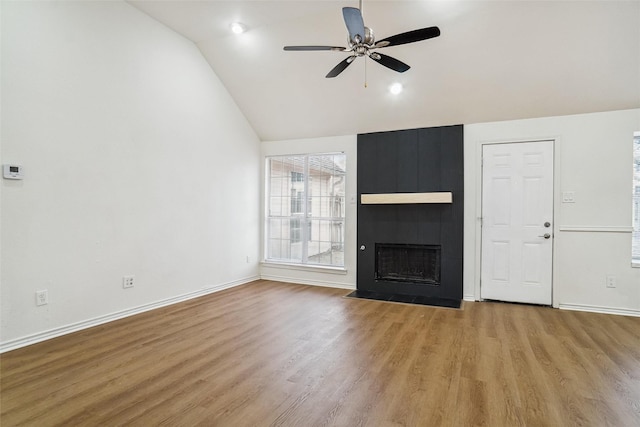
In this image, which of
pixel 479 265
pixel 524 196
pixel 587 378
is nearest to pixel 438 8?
pixel 524 196

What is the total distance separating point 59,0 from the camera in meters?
3.07

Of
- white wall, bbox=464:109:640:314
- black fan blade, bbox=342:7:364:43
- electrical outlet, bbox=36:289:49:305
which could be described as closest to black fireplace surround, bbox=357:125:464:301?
white wall, bbox=464:109:640:314

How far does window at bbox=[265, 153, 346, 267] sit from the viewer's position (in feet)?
17.9

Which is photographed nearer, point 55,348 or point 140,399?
point 140,399

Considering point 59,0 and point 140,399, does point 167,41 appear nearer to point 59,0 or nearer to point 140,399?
point 59,0

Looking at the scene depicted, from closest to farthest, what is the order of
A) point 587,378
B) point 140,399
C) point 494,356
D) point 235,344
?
point 140,399, point 587,378, point 494,356, point 235,344

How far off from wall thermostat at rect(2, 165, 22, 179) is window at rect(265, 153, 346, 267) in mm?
3525

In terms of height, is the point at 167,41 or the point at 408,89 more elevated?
the point at 167,41

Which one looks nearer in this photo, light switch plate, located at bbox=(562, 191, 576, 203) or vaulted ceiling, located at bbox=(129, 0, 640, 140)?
vaulted ceiling, located at bbox=(129, 0, 640, 140)

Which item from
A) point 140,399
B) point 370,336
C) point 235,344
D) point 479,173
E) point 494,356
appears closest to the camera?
point 140,399

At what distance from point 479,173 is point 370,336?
2.71 metres

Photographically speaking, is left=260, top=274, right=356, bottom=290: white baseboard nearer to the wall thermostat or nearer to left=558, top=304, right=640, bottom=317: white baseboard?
left=558, top=304, right=640, bottom=317: white baseboard

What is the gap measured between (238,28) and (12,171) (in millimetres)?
2723

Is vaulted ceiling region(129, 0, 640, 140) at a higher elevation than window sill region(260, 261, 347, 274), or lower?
higher
